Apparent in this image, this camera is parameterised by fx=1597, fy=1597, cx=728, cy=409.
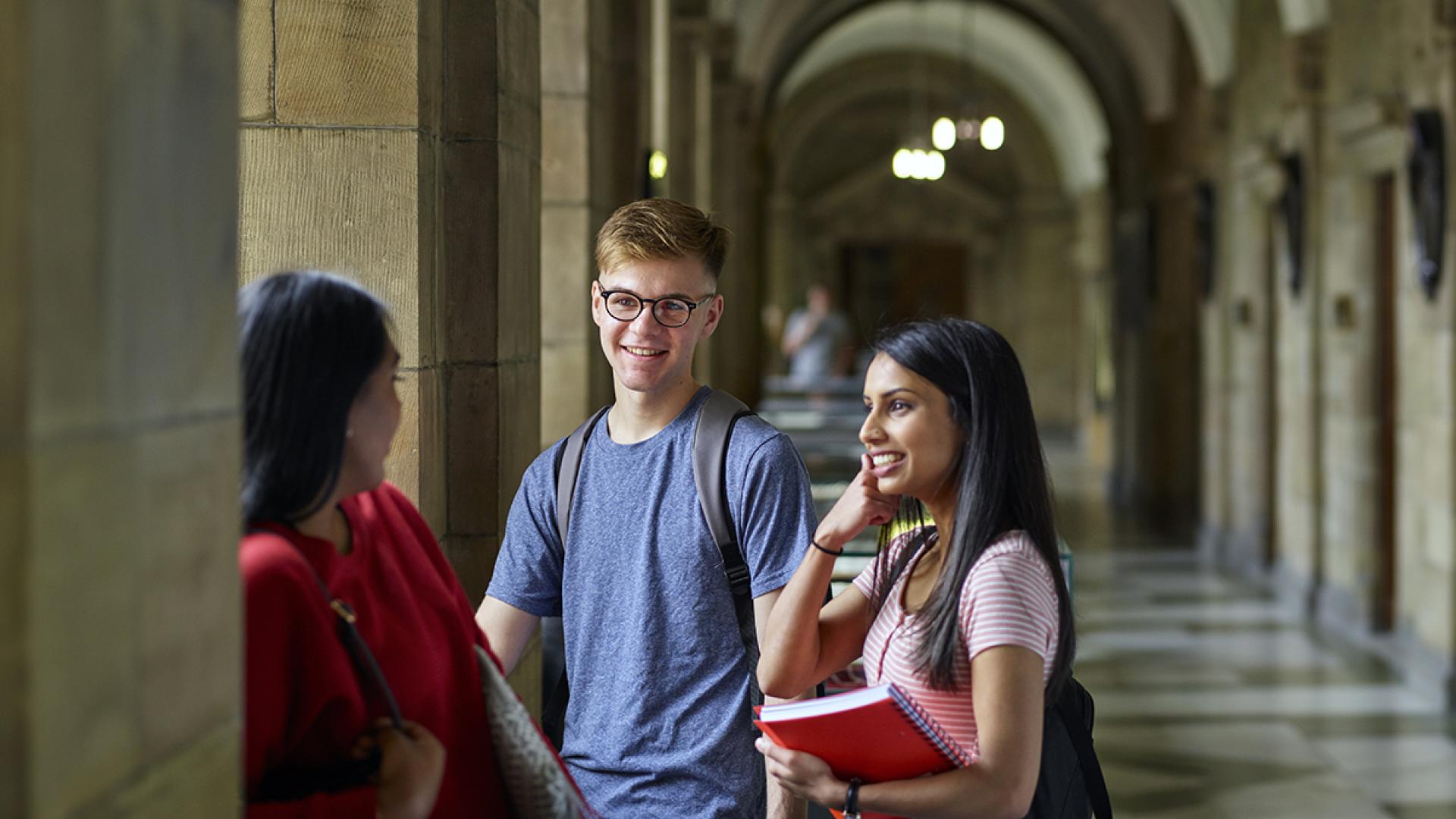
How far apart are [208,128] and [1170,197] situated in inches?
608

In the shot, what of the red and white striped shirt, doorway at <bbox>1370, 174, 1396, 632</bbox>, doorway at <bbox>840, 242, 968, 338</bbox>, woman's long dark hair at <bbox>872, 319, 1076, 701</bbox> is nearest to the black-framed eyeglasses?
woman's long dark hair at <bbox>872, 319, 1076, 701</bbox>

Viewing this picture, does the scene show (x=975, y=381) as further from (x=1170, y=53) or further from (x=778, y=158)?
(x=778, y=158)

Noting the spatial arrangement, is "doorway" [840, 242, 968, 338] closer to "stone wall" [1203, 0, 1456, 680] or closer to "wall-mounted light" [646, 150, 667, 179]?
"stone wall" [1203, 0, 1456, 680]

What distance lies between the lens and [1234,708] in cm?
788

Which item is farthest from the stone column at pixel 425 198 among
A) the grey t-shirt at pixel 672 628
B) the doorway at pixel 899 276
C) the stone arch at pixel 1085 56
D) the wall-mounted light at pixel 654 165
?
the doorway at pixel 899 276

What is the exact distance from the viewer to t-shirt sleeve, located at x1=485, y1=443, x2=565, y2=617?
2475 millimetres

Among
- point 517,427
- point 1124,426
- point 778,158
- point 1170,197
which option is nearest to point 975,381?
point 517,427

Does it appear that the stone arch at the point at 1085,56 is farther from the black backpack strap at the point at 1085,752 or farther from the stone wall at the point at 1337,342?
the black backpack strap at the point at 1085,752

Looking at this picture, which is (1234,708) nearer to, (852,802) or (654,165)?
(654,165)

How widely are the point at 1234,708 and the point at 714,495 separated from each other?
6271 mm

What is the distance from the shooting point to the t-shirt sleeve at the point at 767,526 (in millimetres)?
2299

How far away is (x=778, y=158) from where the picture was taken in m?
28.6

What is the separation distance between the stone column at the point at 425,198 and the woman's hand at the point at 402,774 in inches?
55.0

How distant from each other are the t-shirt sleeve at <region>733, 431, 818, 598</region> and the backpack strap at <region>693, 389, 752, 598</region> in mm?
15
